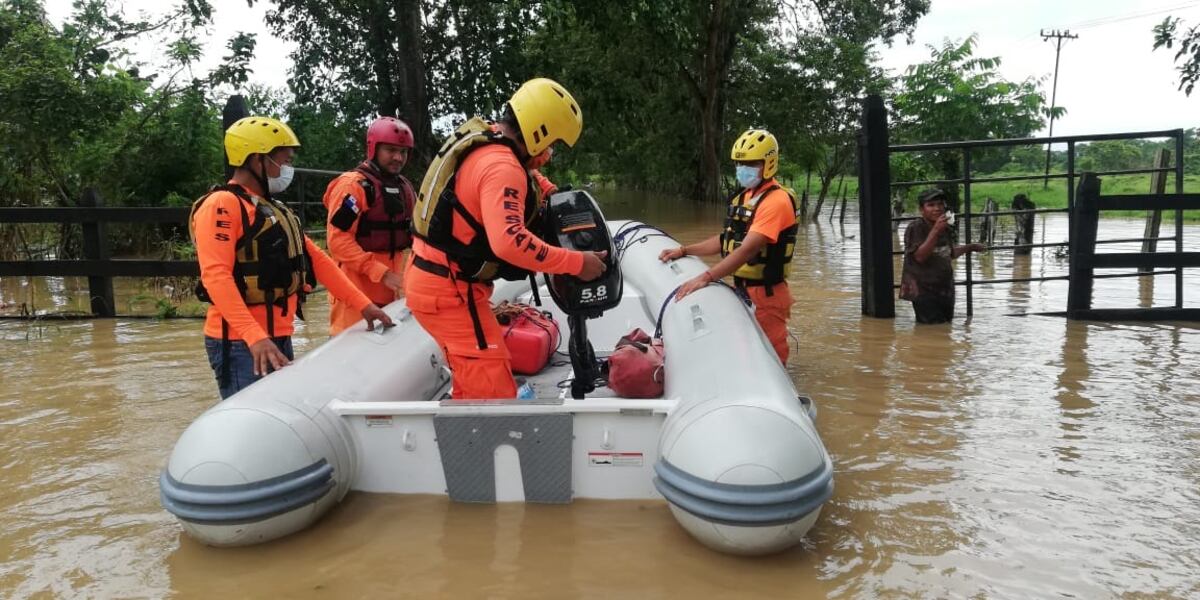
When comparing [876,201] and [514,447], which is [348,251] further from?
[876,201]

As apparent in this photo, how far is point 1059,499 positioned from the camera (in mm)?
3100

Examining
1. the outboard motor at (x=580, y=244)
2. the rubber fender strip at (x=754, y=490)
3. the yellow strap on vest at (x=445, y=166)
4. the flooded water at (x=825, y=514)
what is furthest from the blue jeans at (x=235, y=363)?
the rubber fender strip at (x=754, y=490)

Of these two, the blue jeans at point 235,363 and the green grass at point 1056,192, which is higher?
the green grass at point 1056,192

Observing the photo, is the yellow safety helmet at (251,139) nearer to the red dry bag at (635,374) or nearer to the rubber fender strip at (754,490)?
the red dry bag at (635,374)

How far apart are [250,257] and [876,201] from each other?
16.0 ft

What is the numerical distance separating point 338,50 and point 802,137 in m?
13.5

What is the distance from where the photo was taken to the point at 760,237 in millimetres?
4117

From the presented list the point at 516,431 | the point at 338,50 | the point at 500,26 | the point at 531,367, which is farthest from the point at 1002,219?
the point at 516,431

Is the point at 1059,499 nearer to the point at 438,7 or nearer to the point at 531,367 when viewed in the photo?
the point at 531,367

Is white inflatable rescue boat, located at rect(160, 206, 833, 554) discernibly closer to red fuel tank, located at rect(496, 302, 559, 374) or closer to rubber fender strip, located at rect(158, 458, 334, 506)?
rubber fender strip, located at rect(158, 458, 334, 506)

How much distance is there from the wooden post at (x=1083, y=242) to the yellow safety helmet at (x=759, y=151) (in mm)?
3274

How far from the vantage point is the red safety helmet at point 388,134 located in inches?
170

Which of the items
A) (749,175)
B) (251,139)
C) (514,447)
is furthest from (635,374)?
(251,139)

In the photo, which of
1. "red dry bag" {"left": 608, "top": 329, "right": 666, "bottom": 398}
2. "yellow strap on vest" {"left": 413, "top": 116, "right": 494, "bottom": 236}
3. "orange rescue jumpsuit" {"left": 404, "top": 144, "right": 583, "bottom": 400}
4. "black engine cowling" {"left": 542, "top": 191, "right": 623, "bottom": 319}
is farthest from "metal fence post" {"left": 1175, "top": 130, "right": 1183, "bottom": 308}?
"yellow strap on vest" {"left": 413, "top": 116, "right": 494, "bottom": 236}
